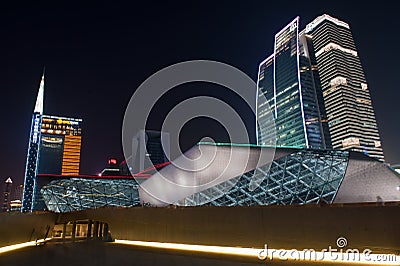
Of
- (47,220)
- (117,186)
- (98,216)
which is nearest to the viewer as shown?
(98,216)

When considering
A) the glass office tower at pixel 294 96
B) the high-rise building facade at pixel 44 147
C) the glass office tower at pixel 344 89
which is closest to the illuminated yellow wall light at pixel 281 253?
the glass office tower at pixel 294 96

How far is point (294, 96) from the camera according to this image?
15588cm

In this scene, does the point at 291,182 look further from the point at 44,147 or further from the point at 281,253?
the point at 44,147

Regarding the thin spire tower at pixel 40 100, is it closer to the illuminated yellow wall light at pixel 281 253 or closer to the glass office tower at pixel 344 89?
the glass office tower at pixel 344 89

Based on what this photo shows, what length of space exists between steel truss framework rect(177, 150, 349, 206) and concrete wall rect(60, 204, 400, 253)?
22508mm

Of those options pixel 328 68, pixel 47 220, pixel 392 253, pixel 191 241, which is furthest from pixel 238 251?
pixel 328 68

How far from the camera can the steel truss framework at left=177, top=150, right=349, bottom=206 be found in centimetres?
3731

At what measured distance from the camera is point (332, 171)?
1532 inches

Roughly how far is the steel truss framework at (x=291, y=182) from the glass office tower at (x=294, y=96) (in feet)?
362

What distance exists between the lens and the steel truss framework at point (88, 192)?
62875 millimetres

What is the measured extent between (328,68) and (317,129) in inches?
1927

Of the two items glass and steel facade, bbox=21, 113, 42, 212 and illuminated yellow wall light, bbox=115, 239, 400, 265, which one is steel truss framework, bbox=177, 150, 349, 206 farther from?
glass and steel facade, bbox=21, 113, 42, 212

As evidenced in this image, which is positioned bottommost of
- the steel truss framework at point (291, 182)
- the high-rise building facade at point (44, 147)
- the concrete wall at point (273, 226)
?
the concrete wall at point (273, 226)

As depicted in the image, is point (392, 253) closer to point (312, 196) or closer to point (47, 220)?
point (47, 220)
